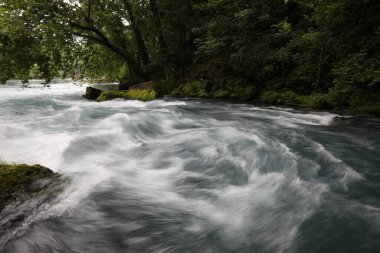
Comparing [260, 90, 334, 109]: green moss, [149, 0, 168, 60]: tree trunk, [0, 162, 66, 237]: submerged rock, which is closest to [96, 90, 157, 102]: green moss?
[149, 0, 168, 60]: tree trunk

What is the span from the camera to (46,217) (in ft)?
10.3

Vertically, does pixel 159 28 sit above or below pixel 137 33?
above

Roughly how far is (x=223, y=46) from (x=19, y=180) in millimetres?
12395

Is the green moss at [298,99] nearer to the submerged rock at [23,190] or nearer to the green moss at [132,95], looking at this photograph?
the green moss at [132,95]

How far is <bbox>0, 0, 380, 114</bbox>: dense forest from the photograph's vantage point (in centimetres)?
1015

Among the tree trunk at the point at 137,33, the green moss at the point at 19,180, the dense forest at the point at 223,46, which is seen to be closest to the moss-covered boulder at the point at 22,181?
the green moss at the point at 19,180

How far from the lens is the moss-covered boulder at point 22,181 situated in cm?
322

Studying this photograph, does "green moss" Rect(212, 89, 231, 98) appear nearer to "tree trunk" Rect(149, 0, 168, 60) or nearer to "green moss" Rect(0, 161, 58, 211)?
"tree trunk" Rect(149, 0, 168, 60)

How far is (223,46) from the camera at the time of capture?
14.5 metres

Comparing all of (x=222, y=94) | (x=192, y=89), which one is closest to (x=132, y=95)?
(x=192, y=89)

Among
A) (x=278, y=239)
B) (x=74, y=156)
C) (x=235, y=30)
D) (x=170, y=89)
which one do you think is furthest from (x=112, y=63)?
(x=278, y=239)

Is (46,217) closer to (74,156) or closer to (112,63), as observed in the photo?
(74,156)

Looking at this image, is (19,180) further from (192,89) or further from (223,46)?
(192,89)

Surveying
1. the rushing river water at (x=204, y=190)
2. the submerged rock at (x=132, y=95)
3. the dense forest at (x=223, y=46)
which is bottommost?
the rushing river water at (x=204, y=190)
